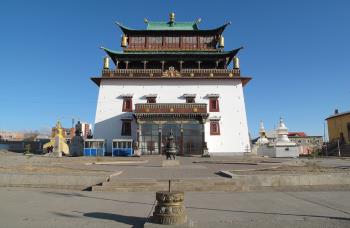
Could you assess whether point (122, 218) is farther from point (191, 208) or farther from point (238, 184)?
point (238, 184)

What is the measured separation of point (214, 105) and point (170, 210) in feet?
111

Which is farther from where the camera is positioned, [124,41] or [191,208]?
[124,41]

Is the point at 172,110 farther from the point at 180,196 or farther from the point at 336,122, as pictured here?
Answer: the point at 336,122

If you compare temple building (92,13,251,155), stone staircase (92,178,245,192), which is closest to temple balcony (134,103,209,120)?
temple building (92,13,251,155)

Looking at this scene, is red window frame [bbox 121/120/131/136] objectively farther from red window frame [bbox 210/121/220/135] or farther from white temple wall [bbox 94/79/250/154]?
red window frame [bbox 210/121/220/135]

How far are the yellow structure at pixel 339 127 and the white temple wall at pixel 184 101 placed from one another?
20.0 metres

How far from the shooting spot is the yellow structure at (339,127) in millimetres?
47522

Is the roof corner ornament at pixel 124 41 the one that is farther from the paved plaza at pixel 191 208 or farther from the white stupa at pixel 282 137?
the paved plaza at pixel 191 208

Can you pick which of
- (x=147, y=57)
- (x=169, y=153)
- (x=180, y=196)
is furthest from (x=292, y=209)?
(x=147, y=57)

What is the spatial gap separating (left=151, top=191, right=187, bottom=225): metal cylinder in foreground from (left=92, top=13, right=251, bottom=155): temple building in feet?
93.8

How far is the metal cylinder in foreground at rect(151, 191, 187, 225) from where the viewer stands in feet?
19.8

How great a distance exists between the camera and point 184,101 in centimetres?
3928

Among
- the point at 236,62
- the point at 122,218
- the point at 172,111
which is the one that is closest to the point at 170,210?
the point at 122,218

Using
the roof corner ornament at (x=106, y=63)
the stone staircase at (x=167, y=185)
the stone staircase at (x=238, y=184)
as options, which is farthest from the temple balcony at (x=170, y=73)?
the stone staircase at (x=167, y=185)
